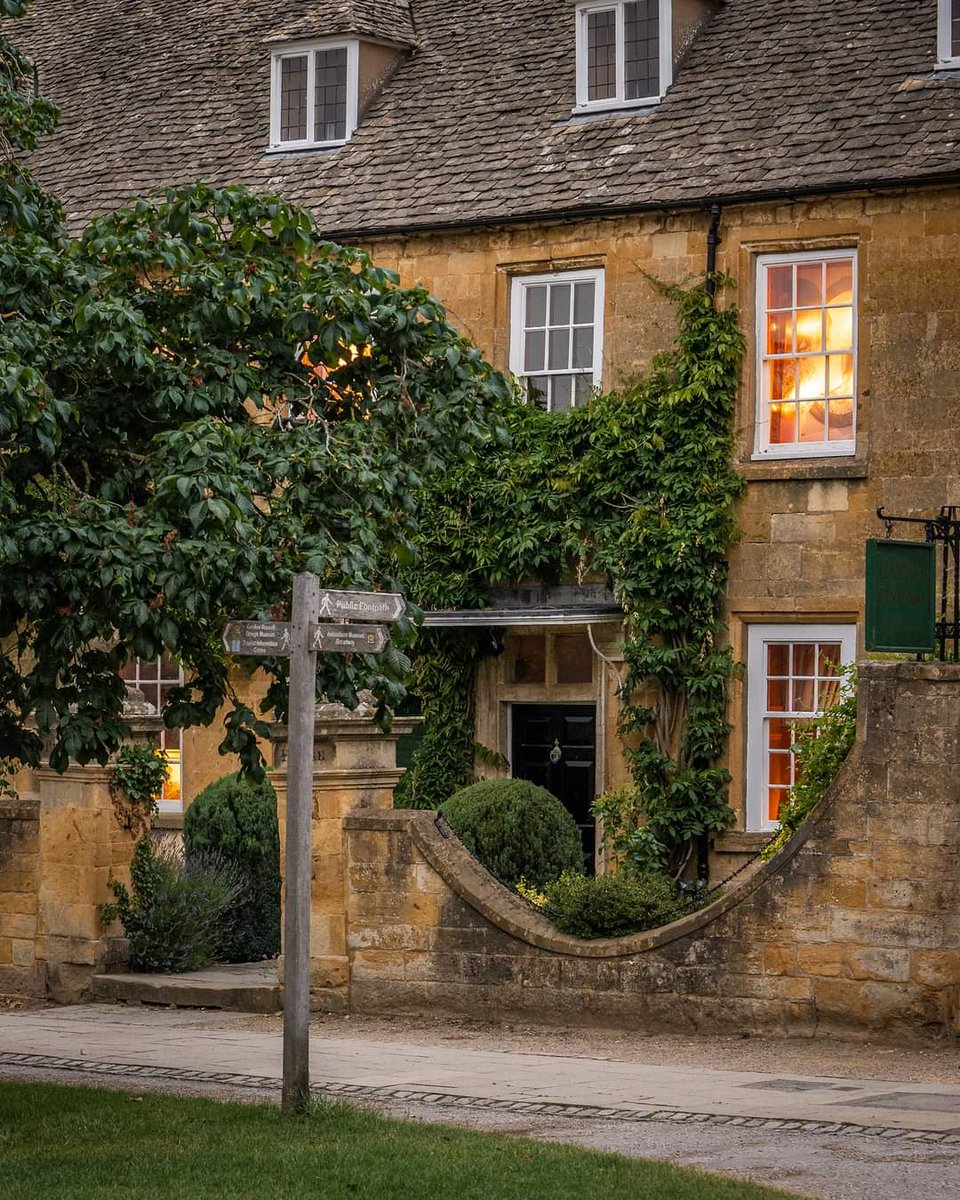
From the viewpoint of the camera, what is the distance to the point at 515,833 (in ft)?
55.4

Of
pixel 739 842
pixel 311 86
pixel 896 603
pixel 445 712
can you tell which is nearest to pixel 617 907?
pixel 896 603

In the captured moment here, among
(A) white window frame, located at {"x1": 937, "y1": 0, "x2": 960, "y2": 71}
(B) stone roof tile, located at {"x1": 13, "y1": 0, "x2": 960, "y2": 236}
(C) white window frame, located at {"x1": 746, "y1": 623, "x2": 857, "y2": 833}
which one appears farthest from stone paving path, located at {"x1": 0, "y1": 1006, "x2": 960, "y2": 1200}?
(A) white window frame, located at {"x1": 937, "y1": 0, "x2": 960, "y2": 71}

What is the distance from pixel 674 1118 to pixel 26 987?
7671 mm

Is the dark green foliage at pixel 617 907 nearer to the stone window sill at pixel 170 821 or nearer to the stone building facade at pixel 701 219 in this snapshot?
the stone building facade at pixel 701 219

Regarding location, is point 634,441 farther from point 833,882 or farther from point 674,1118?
point 674,1118

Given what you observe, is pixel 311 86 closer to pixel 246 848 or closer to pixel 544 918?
pixel 246 848

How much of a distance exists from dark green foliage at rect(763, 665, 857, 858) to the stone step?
3.98 metres

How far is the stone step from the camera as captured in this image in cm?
1589

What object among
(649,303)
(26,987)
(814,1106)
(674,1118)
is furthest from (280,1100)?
(649,303)

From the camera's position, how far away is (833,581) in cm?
1920

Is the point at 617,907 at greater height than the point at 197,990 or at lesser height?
greater

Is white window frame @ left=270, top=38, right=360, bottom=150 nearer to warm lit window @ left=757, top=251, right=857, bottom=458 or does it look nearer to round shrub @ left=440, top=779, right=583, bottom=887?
warm lit window @ left=757, top=251, right=857, bottom=458

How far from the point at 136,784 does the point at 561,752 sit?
18.1 ft

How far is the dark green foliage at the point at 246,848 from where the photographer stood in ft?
60.3
